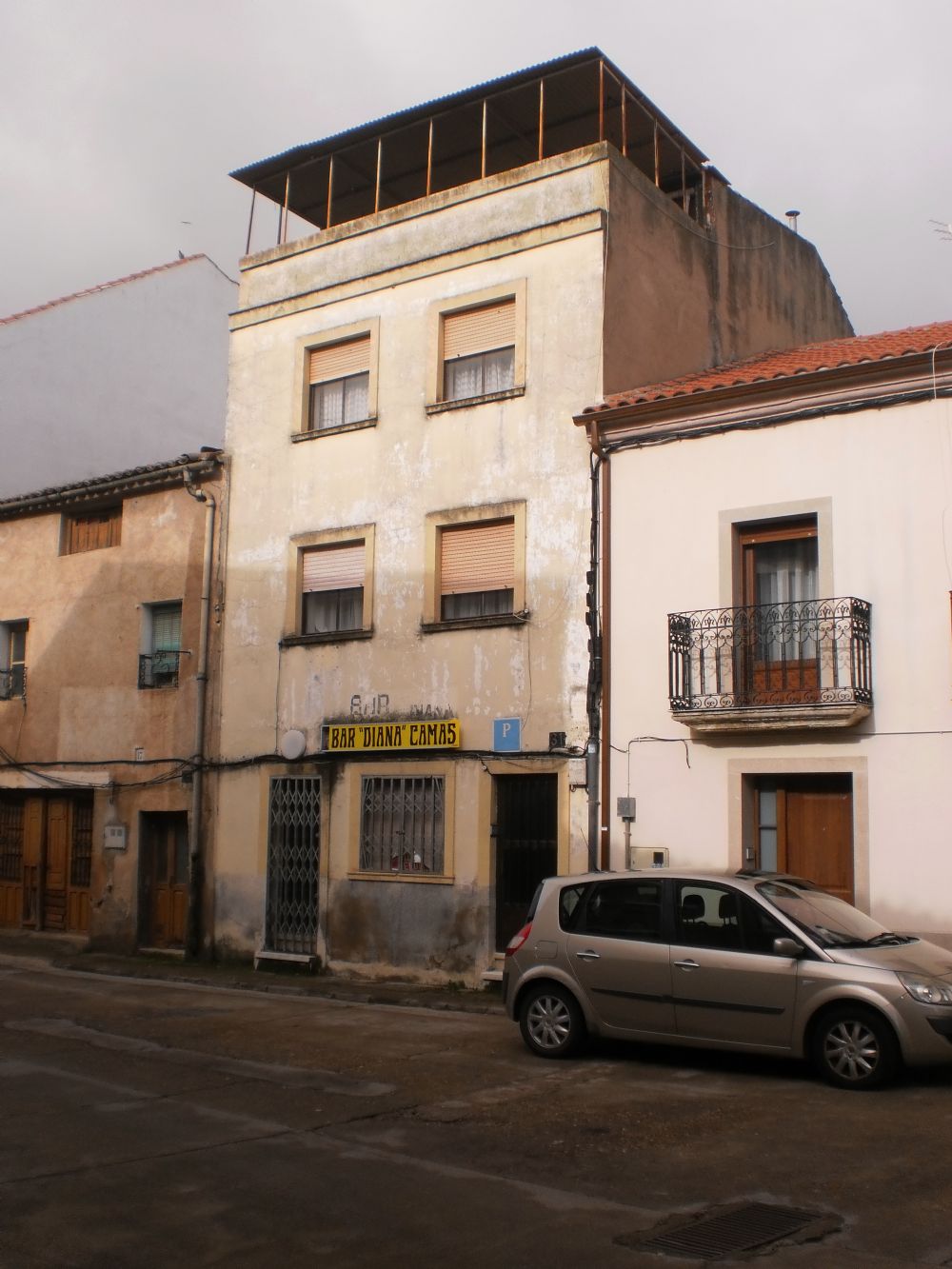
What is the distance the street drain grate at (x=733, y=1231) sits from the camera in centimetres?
554

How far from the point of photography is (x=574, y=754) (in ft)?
47.2

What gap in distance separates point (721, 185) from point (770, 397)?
6.18 meters

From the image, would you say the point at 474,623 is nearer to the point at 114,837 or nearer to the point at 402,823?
the point at 402,823

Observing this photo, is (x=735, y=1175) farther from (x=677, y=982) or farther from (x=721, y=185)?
(x=721, y=185)

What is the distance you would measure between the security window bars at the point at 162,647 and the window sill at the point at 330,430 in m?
3.15

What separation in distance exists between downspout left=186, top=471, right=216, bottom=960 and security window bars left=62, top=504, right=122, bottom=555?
6.77 ft

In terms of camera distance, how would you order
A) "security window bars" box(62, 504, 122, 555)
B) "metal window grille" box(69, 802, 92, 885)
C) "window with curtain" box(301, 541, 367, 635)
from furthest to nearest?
"security window bars" box(62, 504, 122, 555), "metal window grille" box(69, 802, 92, 885), "window with curtain" box(301, 541, 367, 635)

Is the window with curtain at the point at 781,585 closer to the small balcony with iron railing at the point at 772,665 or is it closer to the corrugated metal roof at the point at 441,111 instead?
the small balcony with iron railing at the point at 772,665

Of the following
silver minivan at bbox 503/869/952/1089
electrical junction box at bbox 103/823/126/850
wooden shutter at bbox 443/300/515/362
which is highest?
wooden shutter at bbox 443/300/515/362

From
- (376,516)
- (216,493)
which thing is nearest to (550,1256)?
(376,516)

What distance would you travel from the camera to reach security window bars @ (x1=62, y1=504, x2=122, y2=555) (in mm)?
19844

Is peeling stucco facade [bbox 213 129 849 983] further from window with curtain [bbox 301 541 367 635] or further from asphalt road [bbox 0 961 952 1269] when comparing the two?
asphalt road [bbox 0 961 952 1269]

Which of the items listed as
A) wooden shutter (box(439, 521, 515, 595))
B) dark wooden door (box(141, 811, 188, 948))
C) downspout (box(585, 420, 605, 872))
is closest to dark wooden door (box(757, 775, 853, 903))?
downspout (box(585, 420, 605, 872))

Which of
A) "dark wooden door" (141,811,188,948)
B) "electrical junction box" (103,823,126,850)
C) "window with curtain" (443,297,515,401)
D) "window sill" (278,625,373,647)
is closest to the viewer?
"window with curtain" (443,297,515,401)
